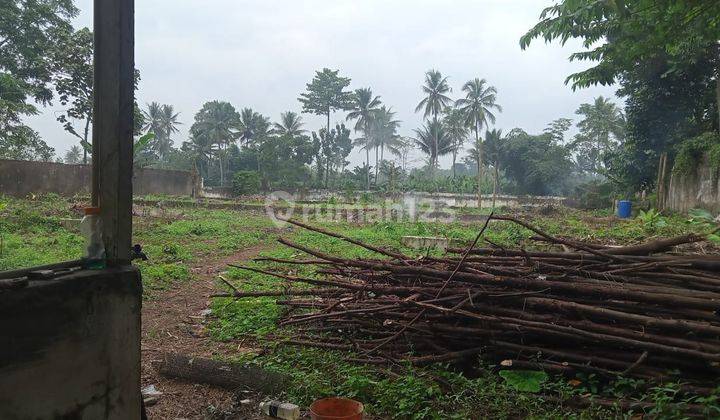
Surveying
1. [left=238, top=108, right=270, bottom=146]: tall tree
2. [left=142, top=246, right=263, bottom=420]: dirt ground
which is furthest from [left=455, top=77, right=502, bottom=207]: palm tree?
[left=142, top=246, right=263, bottom=420]: dirt ground

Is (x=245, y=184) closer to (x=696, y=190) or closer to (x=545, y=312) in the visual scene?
(x=696, y=190)

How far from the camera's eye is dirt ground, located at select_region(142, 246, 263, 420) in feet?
11.5

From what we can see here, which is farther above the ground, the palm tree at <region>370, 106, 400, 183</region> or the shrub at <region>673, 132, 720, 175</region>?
the palm tree at <region>370, 106, 400, 183</region>

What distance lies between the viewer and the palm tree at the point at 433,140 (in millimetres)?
47812

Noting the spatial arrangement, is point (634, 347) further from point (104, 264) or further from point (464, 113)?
point (464, 113)

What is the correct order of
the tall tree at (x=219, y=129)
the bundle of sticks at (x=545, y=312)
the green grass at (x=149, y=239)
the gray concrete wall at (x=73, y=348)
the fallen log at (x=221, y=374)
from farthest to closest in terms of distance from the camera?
1. the tall tree at (x=219, y=129)
2. the green grass at (x=149, y=239)
3. the fallen log at (x=221, y=374)
4. the bundle of sticks at (x=545, y=312)
5. the gray concrete wall at (x=73, y=348)

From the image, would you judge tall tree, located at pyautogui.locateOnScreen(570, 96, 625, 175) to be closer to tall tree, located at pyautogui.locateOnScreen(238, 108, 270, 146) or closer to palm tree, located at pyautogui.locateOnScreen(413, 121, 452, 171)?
palm tree, located at pyautogui.locateOnScreen(413, 121, 452, 171)

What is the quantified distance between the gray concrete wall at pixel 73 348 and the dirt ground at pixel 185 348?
1.16 metres

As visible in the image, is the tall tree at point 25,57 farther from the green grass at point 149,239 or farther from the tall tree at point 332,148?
the tall tree at point 332,148

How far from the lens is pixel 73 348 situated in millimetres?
2197

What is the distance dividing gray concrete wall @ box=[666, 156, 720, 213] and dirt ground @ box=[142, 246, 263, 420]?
563 inches

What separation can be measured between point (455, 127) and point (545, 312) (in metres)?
47.3

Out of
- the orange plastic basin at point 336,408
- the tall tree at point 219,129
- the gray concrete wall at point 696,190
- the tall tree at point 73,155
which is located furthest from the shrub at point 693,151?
the tall tree at point 73,155

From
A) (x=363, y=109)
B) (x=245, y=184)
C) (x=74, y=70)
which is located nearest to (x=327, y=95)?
(x=363, y=109)
